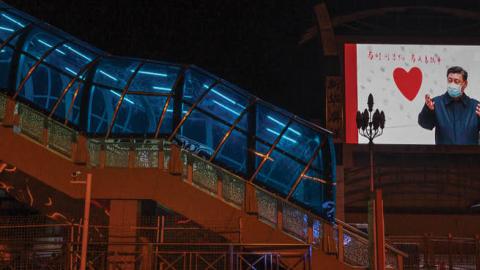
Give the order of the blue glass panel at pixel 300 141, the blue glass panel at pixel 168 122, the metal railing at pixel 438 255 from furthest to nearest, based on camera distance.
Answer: the blue glass panel at pixel 300 141 → the blue glass panel at pixel 168 122 → the metal railing at pixel 438 255

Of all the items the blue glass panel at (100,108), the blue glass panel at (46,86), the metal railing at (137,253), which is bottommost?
the metal railing at (137,253)

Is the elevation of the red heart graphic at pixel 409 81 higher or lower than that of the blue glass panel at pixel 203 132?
higher

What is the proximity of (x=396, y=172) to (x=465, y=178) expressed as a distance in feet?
11.7

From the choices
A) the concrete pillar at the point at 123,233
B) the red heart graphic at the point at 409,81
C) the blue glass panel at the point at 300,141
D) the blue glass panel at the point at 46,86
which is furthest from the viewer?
the red heart graphic at the point at 409,81

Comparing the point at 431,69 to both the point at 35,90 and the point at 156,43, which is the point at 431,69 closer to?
the point at 156,43

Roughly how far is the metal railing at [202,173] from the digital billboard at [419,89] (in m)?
17.1

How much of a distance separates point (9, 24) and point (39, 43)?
46.6 inches

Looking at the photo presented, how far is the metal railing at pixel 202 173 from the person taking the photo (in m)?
16.4

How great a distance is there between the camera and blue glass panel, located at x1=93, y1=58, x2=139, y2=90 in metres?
18.2

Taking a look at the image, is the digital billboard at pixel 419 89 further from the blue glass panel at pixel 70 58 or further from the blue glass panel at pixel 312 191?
the blue glass panel at pixel 70 58

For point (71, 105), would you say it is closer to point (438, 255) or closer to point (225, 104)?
point (225, 104)

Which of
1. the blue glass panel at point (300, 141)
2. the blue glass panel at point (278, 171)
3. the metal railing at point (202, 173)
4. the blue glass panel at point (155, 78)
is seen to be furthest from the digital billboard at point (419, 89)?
the metal railing at point (202, 173)

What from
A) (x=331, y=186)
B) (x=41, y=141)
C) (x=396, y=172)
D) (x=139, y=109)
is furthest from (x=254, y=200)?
(x=396, y=172)

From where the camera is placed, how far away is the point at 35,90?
18.2 metres
